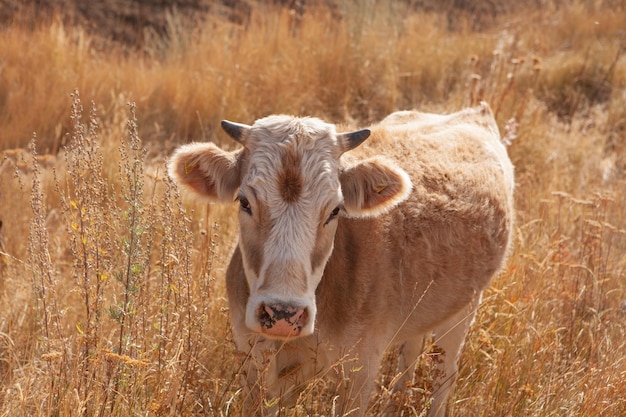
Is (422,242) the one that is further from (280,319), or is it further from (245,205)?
(280,319)

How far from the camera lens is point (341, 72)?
9.23 metres

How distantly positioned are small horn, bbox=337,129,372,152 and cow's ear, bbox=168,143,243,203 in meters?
0.48

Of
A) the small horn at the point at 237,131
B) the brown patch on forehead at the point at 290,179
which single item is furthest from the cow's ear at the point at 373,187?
the small horn at the point at 237,131

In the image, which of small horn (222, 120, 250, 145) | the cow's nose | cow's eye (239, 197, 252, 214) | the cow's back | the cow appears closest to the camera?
the cow's nose

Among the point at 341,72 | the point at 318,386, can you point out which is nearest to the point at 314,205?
the point at 318,386

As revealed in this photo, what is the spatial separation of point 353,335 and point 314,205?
71 cm

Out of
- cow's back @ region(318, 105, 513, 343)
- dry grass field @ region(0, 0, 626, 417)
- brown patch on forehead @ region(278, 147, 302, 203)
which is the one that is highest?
brown patch on forehead @ region(278, 147, 302, 203)

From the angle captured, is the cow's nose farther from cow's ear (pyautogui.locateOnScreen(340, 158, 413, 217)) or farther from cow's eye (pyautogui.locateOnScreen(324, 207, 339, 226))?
cow's ear (pyautogui.locateOnScreen(340, 158, 413, 217))

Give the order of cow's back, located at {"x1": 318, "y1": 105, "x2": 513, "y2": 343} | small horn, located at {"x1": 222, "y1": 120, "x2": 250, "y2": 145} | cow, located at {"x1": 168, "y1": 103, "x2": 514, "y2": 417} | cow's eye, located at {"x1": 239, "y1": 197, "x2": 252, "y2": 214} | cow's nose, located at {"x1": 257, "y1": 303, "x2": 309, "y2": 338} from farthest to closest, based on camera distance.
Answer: cow's back, located at {"x1": 318, "y1": 105, "x2": 513, "y2": 343}
small horn, located at {"x1": 222, "y1": 120, "x2": 250, "y2": 145}
cow's eye, located at {"x1": 239, "y1": 197, "x2": 252, "y2": 214}
cow, located at {"x1": 168, "y1": 103, "x2": 514, "y2": 417}
cow's nose, located at {"x1": 257, "y1": 303, "x2": 309, "y2": 338}

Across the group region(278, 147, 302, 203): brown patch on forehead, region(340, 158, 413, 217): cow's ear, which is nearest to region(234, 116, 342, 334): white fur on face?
region(278, 147, 302, 203): brown patch on forehead

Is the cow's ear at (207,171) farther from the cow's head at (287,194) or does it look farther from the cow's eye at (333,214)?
the cow's eye at (333,214)

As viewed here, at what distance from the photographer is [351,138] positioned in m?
3.61

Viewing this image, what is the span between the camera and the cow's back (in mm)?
3734

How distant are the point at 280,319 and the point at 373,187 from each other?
909 millimetres
